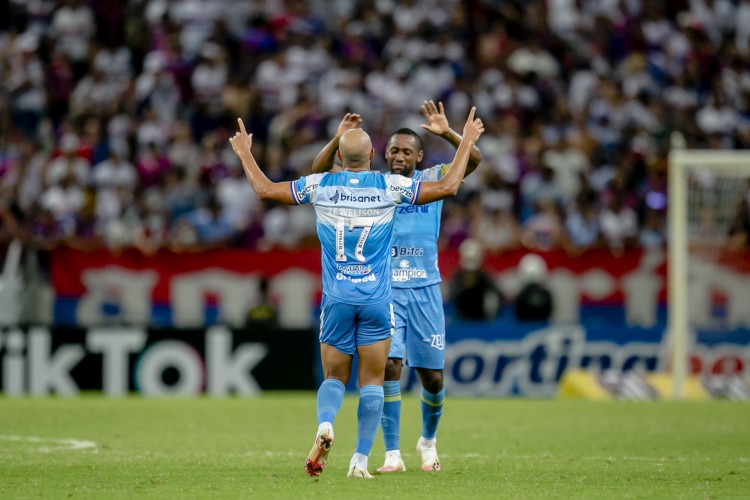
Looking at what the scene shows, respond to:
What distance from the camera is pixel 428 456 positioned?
32.9 feet

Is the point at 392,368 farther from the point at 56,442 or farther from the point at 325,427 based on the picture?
the point at 56,442

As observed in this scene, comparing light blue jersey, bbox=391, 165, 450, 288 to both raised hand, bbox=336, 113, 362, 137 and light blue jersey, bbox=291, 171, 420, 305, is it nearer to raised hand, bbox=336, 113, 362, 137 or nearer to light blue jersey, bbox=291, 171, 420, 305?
raised hand, bbox=336, 113, 362, 137

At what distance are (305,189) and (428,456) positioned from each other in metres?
2.39

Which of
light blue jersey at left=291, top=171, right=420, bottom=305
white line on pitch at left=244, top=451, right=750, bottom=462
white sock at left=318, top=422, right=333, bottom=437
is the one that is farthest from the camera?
white line on pitch at left=244, top=451, right=750, bottom=462

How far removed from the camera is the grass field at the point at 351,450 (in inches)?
339

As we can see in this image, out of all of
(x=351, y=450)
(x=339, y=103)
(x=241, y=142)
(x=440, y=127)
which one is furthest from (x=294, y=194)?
(x=339, y=103)

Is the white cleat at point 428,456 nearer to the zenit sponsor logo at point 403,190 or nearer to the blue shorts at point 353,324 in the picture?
the blue shorts at point 353,324

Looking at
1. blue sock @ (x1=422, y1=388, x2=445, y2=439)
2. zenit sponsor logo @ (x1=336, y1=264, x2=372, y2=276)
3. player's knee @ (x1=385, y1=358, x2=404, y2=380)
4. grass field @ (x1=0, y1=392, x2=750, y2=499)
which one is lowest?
grass field @ (x1=0, y1=392, x2=750, y2=499)

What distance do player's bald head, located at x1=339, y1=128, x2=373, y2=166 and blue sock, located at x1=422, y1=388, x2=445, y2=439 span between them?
7.01ft

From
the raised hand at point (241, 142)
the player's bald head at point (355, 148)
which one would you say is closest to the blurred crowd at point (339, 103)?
the raised hand at point (241, 142)

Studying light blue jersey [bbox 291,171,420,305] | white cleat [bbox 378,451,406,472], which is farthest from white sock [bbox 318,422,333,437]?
white cleat [bbox 378,451,406,472]

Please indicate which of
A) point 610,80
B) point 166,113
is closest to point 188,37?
point 166,113

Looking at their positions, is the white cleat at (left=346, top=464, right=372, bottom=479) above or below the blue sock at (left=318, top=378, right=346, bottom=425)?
below

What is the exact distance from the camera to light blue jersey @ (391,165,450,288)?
1029 cm
